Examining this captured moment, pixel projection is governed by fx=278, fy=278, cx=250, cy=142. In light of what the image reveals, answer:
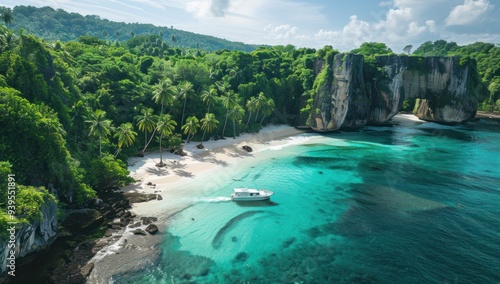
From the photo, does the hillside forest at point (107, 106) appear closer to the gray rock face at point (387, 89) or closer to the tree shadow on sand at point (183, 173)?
the gray rock face at point (387, 89)

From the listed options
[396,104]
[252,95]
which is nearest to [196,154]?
[252,95]

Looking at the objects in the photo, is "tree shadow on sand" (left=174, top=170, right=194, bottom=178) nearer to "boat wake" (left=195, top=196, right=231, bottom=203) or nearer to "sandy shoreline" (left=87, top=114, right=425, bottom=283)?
"sandy shoreline" (left=87, top=114, right=425, bottom=283)

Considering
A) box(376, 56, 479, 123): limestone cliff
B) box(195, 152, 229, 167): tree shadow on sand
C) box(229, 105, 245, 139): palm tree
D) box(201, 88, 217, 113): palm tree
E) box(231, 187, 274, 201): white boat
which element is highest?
box(376, 56, 479, 123): limestone cliff

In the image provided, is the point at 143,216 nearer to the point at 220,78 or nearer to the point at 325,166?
the point at 325,166

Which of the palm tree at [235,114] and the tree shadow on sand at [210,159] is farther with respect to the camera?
the palm tree at [235,114]

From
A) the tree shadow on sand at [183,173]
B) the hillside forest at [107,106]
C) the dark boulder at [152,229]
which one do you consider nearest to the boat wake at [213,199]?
the tree shadow on sand at [183,173]

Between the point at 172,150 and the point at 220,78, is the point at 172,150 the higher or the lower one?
the lower one

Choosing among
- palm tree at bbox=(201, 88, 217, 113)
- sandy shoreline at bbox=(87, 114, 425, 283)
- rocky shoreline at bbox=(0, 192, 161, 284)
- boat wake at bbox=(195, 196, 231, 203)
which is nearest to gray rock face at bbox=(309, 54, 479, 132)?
sandy shoreline at bbox=(87, 114, 425, 283)
